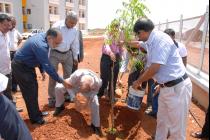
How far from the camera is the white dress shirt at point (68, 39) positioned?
5812mm

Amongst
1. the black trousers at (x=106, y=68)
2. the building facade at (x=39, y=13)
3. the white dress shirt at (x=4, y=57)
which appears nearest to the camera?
the white dress shirt at (x=4, y=57)


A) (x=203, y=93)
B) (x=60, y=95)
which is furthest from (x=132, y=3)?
(x=203, y=93)

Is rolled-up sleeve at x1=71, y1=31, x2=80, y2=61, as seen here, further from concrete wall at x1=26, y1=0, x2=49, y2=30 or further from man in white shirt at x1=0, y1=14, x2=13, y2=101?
concrete wall at x1=26, y1=0, x2=49, y2=30

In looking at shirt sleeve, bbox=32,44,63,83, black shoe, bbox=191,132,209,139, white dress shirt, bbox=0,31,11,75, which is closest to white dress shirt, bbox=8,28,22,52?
white dress shirt, bbox=0,31,11,75

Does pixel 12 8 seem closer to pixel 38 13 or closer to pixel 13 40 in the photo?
pixel 38 13

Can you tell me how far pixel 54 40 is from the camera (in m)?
4.45

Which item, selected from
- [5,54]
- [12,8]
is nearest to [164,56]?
[5,54]

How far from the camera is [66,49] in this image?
5.87 m

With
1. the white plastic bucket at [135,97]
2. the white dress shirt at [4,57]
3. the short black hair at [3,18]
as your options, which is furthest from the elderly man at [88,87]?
the short black hair at [3,18]

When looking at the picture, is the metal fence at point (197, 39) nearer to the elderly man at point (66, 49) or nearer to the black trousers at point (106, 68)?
the black trousers at point (106, 68)

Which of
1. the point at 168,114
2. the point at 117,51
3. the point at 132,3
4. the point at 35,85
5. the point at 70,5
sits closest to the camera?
the point at 168,114

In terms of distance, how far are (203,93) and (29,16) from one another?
3864 centimetres

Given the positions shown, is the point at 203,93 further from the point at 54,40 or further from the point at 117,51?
the point at 54,40

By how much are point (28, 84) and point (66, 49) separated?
1.33m
